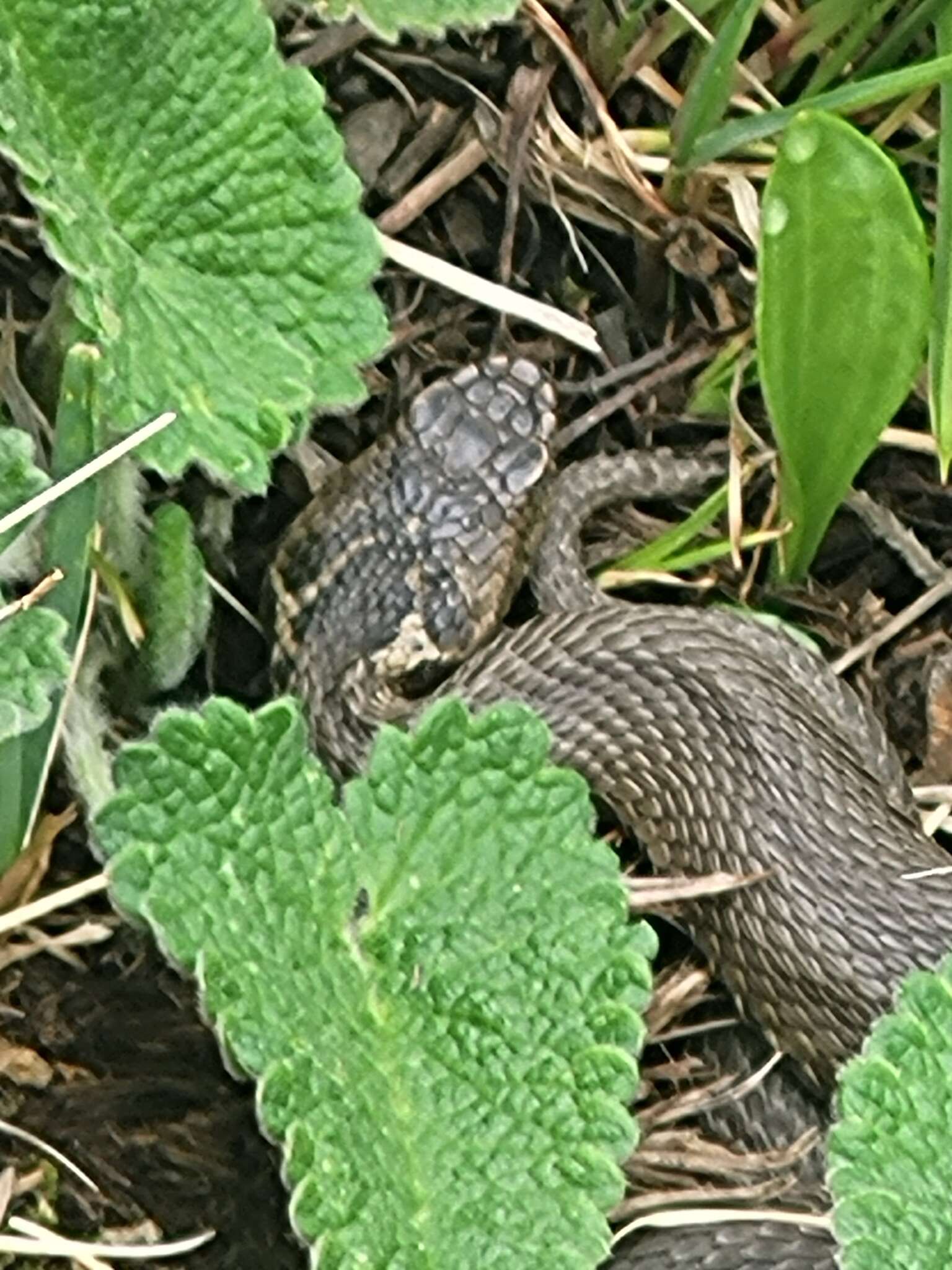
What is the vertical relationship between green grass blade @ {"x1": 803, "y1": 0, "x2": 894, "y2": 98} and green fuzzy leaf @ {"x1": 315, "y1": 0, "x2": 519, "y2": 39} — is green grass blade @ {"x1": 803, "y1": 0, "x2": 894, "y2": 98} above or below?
below

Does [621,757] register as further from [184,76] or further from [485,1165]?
[184,76]

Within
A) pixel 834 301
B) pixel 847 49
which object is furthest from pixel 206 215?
pixel 847 49

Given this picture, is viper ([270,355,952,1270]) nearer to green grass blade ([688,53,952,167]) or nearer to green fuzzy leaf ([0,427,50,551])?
green grass blade ([688,53,952,167])

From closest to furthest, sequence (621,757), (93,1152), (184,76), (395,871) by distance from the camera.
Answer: (184,76) < (395,871) < (93,1152) < (621,757)

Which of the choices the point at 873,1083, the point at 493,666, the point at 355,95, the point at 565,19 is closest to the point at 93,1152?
the point at 493,666

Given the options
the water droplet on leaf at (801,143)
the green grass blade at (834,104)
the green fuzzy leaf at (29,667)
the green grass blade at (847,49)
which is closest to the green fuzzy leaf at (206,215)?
the green fuzzy leaf at (29,667)

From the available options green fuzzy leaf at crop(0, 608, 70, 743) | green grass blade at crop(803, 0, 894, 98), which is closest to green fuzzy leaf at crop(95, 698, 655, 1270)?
green fuzzy leaf at crop(0, 608, 70, 743)

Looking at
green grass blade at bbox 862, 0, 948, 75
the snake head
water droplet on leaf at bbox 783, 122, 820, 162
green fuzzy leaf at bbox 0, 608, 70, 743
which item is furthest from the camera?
the snake head

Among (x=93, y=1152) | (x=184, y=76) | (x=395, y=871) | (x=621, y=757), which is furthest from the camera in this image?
(x=621, y=757)
